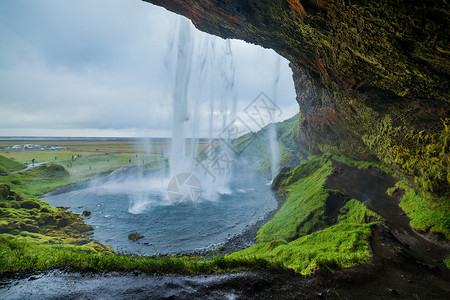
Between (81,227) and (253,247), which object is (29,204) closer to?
(81,227)

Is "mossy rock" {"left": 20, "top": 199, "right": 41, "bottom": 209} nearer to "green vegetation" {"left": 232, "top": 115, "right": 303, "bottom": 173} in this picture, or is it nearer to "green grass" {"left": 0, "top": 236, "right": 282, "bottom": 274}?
"green grass" {"left": 0, "top": 236, "right": 282, "bottom": 274}

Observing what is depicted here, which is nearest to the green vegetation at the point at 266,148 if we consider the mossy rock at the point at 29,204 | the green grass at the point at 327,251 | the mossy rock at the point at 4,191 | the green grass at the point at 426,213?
the green grass at the point at 426,213

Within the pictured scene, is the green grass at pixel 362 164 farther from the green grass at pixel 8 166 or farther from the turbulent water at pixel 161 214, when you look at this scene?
the green grass at pixel 8 166

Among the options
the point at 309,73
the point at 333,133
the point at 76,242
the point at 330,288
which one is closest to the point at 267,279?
the point at 330,288

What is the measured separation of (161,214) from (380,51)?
28677 mm

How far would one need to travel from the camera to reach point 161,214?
2708cm

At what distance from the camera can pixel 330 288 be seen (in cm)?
690

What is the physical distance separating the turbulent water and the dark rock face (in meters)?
18.3

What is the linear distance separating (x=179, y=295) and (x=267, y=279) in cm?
341

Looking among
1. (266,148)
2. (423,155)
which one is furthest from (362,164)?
(266,148)

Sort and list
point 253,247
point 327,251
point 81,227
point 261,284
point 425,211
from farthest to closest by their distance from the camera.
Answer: point 81,227, point 253,247, point 425,211, point 327,251, point 261,284

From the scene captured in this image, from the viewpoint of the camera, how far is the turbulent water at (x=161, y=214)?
20188mm

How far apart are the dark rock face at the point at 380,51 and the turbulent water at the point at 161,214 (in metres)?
18.3

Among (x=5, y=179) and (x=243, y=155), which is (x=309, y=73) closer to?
(x=5, y=179)
